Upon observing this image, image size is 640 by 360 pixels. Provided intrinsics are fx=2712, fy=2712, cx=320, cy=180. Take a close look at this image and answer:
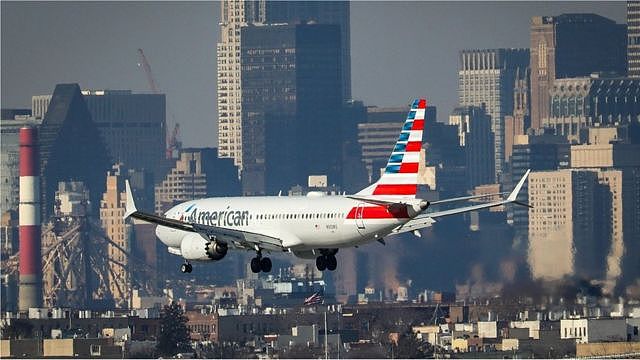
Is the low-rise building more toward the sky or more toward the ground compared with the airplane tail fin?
more toward the ground

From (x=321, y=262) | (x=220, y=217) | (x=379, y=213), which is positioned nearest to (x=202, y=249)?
(x=220, y=217)

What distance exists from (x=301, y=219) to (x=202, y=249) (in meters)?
4.52

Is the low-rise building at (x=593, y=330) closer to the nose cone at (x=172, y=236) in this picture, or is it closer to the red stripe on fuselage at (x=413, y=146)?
the nose cone at (x=172, y=236)

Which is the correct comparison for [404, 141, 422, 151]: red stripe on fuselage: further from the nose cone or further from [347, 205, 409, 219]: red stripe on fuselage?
the nose cone

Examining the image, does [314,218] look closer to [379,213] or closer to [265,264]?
[265,264]

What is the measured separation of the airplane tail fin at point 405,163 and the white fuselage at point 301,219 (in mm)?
892

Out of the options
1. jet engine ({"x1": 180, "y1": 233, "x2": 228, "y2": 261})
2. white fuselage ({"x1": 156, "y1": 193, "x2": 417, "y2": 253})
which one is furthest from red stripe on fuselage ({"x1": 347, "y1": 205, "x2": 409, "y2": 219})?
jet engine ({"x1": 180, "y1": 233, "x2": 228, "y2": 261})

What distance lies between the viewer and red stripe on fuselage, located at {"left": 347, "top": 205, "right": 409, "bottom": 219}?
4220 inches

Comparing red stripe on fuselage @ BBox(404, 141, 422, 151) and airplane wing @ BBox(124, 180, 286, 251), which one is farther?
airplane wing @ BBox(124, 180, 286, 251)

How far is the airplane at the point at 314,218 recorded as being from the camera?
10812cm

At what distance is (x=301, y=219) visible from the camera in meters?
112

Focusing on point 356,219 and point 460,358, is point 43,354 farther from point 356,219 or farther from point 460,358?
point 356,219

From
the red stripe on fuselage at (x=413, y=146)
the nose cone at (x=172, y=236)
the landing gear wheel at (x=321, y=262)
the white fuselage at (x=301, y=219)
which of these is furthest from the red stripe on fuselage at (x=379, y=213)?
the nose cone at (x=172, y=236)

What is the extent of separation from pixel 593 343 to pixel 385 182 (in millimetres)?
60099
